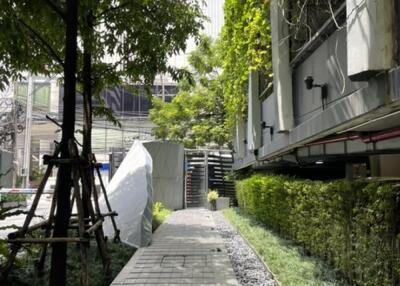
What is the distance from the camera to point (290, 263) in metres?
6.58

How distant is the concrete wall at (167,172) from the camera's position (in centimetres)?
1819

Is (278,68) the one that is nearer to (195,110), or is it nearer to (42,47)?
(42,47)

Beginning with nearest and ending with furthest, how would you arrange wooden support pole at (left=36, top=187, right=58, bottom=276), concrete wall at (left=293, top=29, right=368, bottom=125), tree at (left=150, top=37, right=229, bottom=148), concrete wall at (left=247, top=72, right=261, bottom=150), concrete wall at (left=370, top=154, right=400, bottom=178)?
concrete wall at (left=293, top=29, right=368, bottom=125)
wooden support pole at (left=36, top=187, right=58, bottom=276)
concrete wall at (left=370, top=154, right=400, bottom=178)
concrete wall at (left=247, top=72, right=261, bottom=150)
tree at (left=150, top=37, right=229, bottom=148)

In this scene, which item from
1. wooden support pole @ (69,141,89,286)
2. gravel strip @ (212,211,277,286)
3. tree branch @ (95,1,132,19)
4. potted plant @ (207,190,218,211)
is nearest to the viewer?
wooden support pole @ (69,141,89,286)

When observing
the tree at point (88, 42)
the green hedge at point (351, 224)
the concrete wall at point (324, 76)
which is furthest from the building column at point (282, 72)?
the tree at point (88, 42)

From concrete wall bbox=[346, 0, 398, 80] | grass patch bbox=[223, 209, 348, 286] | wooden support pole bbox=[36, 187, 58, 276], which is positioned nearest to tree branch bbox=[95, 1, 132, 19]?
wooden support pole bbox=[36, 187, 58, 276]

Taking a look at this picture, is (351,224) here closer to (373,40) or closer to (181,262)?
(373,40)

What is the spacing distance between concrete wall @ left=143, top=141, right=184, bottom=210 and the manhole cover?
9.69 meters

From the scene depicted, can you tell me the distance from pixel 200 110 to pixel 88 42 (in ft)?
49.1

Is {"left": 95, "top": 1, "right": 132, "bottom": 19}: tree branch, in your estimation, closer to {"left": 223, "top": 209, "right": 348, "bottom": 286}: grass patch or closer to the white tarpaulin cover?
Result: the white tarpaulin cover

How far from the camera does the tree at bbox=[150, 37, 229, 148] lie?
21828 millimetres

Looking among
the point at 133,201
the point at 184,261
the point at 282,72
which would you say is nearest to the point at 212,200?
the point at 133,201

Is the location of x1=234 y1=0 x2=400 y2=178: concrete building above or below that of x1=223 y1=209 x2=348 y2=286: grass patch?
above

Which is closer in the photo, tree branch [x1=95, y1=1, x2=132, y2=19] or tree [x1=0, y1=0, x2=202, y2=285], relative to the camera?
tree [x1=0, y1=0, x2=202, y2=285]
